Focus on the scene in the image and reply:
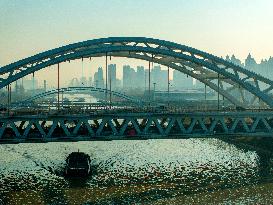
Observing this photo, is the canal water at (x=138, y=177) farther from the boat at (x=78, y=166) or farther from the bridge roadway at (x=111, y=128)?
the bridge roadway at (x=111, y=128)

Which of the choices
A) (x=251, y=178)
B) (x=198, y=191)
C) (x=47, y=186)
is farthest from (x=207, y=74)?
(x=47, y=186)

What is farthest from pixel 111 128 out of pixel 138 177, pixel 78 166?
pixel 138 177

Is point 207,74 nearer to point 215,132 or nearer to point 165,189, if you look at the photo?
point 215,132

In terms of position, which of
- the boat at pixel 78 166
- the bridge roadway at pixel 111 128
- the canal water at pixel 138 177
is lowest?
the canal water at pixel 138 177

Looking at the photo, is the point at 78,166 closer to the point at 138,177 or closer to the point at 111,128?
the point at 111,128

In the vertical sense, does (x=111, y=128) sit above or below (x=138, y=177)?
above

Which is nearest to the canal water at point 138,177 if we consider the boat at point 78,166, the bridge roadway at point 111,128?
the boat at point 78,166

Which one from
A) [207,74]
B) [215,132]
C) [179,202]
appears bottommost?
[179,202]

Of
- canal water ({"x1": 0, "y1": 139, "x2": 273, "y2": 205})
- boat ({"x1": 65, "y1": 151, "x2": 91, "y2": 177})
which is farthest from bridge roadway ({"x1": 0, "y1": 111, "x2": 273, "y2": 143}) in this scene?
canal water ({"x1": 0, "y1": 139, "x2": 273, "y2": 205})
